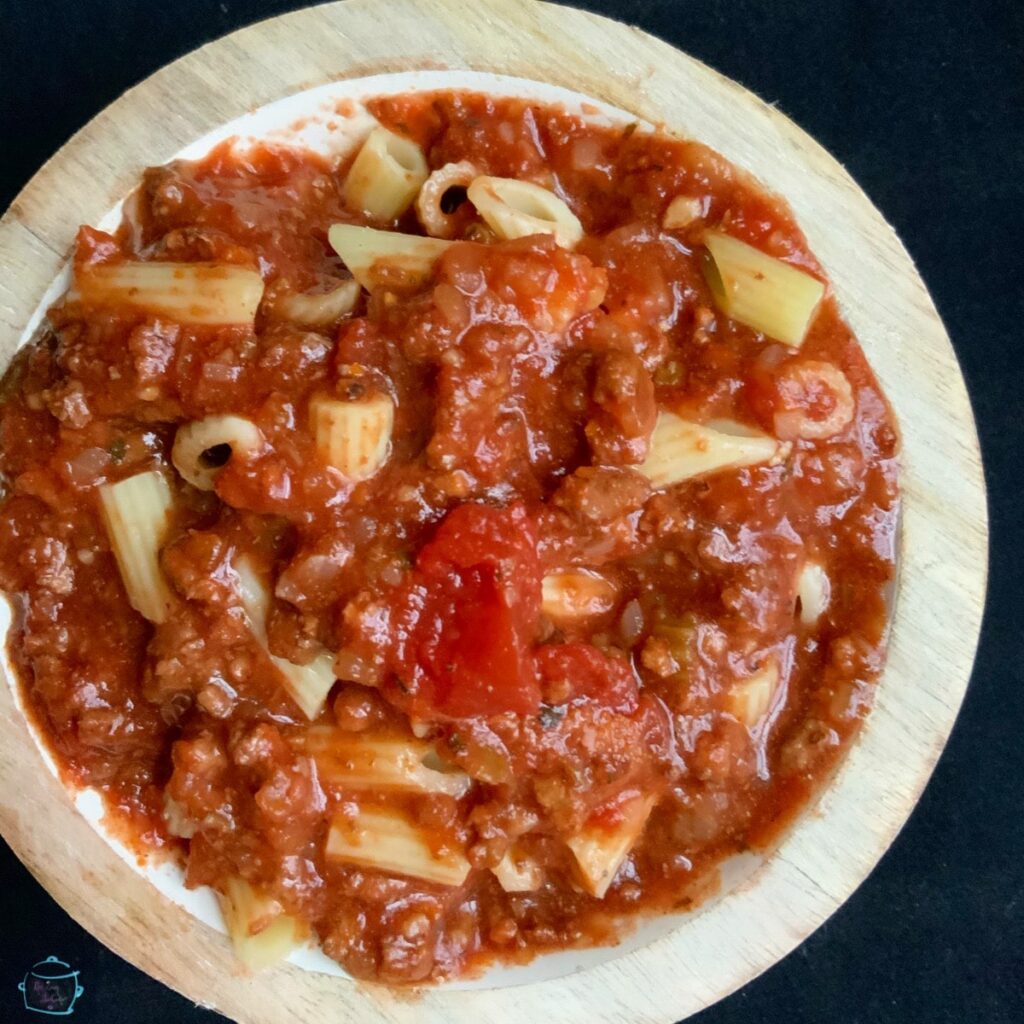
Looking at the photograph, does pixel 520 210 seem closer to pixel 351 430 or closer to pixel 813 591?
pixel 351 430

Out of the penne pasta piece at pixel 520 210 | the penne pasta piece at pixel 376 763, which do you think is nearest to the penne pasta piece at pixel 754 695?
the penne pasta piece at pixel 376 763

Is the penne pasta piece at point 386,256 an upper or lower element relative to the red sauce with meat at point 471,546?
upper

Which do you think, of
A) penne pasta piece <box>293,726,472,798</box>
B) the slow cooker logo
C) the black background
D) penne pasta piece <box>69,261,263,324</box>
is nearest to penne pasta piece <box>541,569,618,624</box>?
penne pasta piece <box>293,726,472,798</box>

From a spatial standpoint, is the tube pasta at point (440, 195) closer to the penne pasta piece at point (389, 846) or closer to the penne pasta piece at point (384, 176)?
the penne pasta piece at point (384, 176)

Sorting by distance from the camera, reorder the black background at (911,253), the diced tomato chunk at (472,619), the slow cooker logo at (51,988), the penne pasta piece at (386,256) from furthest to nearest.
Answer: the slow cooker logo at (51,988), the black background at (911,253), the penne pasta piece at (386,256), the diced tomato chunk at (472,619)

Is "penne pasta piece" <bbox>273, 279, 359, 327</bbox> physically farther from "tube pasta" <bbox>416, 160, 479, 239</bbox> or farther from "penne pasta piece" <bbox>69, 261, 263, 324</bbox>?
"tube pasta" <bbox>416, 160, 479, 239</bbox>

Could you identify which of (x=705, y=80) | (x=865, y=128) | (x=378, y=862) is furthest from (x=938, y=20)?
(x=378, y=862)

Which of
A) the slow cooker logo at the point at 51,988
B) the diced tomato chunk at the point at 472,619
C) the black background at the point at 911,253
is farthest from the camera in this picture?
the slow cooker logo at the point at 51,988

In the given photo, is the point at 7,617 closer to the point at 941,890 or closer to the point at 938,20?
the point at 941,890
